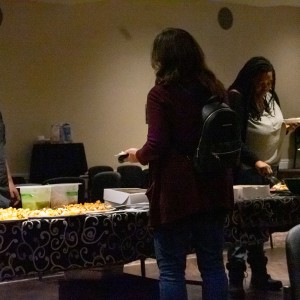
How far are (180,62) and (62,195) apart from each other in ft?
2.29

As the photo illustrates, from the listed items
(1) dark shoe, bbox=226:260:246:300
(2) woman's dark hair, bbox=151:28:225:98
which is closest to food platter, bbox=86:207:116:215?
(2) woman's dark hair, bbox=151:28:225:98

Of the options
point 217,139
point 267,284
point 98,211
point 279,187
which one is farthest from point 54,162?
point 217,139

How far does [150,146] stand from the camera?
2.36 metres

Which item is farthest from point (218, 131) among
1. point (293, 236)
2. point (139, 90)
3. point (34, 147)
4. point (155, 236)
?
point (139, 90)

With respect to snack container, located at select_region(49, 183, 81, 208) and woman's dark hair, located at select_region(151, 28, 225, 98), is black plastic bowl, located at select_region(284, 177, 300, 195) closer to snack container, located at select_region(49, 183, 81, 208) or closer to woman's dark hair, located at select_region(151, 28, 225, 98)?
woman's dark hair, located at select_region(151, 28, 225, 98)

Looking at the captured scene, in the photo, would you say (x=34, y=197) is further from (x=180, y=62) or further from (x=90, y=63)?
(x=90, y=63)

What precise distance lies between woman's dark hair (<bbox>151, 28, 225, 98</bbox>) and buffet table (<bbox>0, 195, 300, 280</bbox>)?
20.4 inches

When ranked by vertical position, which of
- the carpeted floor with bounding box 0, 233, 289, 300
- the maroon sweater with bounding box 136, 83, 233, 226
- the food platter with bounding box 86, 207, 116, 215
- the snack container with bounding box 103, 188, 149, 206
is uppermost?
the maroon sweater with bounding box 136, 83, 233, 226

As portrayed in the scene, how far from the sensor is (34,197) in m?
2.60

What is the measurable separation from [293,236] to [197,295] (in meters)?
2.58

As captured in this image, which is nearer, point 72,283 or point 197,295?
point 72,283

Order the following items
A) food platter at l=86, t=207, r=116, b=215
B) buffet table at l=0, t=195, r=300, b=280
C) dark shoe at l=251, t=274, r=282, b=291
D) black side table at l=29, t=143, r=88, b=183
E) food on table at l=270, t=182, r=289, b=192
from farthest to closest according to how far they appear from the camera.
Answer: black side table at l=29, t=143, r=88, b=183 → dark shoe at l=251, t=274, r=282, b=291 → food on table at l=270, t=182, r=289, b=192 → food platter at l=86, t=207, r=116, b=215 → buffet table at l=0, t=195, r=300, b=280

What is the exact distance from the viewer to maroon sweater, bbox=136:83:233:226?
2.34 meters

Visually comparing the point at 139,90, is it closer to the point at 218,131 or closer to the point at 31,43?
the point at 31,43
